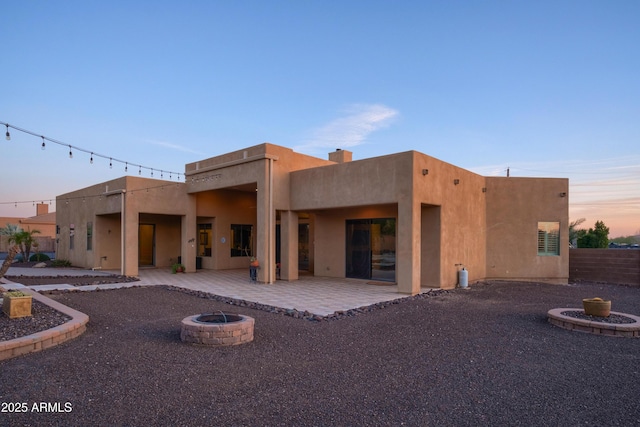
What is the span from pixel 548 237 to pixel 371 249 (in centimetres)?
724

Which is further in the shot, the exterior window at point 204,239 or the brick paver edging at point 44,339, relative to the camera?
the exterior window at point 204,239

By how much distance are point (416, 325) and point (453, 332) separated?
720 millimetres

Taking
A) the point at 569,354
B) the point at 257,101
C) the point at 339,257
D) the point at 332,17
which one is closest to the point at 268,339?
the point at 569,354

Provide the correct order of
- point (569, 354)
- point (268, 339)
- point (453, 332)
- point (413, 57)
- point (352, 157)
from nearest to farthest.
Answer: point (569, 354)
point (268, 339)
point (453, 332)
point (413, 57)
point (352, 157)

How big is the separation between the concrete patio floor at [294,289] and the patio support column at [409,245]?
18.9 inches

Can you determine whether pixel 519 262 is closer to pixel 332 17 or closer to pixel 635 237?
pixel 332 17

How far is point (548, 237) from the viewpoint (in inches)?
599

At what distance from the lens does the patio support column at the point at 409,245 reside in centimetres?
1098

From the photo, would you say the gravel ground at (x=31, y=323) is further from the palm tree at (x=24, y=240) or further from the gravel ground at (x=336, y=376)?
the palm tree at (x=24, y=240)

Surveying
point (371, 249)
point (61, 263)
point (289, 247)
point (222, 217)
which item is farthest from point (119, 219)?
point (371, 249)

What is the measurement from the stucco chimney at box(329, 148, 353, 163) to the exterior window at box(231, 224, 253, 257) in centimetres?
577

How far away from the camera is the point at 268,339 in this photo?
247 inches

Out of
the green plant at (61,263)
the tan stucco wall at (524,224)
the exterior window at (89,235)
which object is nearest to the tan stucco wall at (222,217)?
the exterior window at (89,235)

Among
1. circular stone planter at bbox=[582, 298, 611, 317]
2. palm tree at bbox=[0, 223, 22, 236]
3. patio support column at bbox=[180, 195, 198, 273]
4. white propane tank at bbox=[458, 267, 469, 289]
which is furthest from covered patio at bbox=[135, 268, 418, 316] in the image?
palm tree at bbox=[0, 223, 22, 236]
